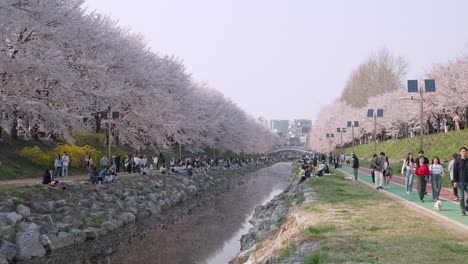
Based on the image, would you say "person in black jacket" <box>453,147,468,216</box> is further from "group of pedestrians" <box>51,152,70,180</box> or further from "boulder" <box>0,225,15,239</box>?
"group of pedestrians" <box>51,152,70,180</box>

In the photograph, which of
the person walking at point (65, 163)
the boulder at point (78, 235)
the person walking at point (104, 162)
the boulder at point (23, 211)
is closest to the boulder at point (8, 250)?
the boulder at point (23, 211)

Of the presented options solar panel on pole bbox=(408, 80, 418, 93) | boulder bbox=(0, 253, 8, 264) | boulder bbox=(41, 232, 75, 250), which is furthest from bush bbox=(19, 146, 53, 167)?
solar panel on pole bbox=(408, 80, 418, 93)

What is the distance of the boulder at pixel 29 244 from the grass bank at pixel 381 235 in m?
10.1

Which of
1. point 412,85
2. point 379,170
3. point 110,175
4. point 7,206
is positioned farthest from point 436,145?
point 7,206

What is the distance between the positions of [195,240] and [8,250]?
29.5ft

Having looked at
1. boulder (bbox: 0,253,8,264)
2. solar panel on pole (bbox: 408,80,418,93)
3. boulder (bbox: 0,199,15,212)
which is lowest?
boulder (bbox: 0,253,8,264)

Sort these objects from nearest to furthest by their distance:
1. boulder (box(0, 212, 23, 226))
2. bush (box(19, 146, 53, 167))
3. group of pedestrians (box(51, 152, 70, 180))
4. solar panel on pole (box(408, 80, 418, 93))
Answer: boulder (box(0, 212, 23, 226)) → group of pedestrians (box(51, 152, 70, 180)) → bush (box(19, 146, 53, 167)) → solar panel on pole (box(408, 80, 418, 93))

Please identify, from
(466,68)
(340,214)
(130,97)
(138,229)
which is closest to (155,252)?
(138,229)

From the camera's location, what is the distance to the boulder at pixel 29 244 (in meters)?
15.5

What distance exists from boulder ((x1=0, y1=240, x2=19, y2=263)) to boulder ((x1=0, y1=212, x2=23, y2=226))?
1069 millimetres

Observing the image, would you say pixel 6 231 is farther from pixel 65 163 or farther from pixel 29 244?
pixel 65 163

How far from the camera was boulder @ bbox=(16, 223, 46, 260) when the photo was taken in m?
15.5

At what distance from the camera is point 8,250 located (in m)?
14.9

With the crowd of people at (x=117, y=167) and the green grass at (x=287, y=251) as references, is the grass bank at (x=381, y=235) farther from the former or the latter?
the crowd of people at (x=117, y=167)
